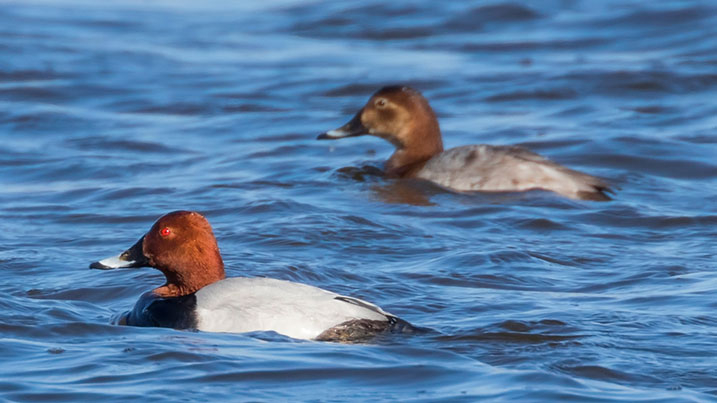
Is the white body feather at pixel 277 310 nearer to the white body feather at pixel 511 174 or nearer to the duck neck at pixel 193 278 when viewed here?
the duck neck at pixel 193 278

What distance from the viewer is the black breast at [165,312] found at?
243 inches

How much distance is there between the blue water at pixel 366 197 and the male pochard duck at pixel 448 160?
0.16 meters

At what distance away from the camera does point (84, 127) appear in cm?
1391

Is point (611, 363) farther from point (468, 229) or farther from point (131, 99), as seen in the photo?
point (131, 99)

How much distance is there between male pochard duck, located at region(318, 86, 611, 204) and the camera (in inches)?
406

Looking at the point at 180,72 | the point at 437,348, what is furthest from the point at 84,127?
the point at 437,348

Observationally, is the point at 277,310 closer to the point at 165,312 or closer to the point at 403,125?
the point at 165,312

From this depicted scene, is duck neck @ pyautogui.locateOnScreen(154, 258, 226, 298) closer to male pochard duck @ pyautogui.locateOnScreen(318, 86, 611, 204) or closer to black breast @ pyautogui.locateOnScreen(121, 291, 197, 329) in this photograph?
black breast @ pyautogui.locateOnScreen(121, 291, 197, 329)

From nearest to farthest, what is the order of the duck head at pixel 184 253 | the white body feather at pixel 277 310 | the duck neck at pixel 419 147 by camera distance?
the white body feather at pixel 277 310
the duck head at pixel 184 253
the duck neck at pixel 419 147

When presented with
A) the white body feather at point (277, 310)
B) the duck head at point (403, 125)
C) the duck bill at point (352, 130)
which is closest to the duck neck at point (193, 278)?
the white body feather at point (277, 310)

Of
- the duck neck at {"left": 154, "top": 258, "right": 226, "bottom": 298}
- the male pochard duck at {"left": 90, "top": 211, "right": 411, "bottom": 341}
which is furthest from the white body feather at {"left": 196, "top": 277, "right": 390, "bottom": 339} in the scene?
the duck neck at {"left": 154, "top": 258, "right": 226, "bottom": 298}

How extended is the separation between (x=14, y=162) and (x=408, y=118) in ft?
12.3

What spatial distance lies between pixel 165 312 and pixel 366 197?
4297 mm

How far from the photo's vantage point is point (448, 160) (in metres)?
10.7
